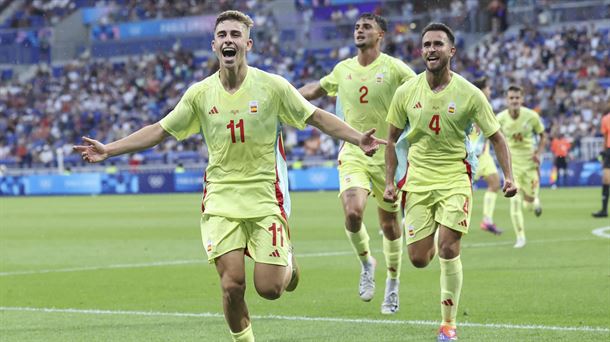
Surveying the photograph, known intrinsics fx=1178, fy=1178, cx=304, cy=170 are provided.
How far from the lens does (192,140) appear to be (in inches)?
1832

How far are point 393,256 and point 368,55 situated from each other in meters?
2.16

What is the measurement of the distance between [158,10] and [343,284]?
4618cm

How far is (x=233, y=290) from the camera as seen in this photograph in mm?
7484

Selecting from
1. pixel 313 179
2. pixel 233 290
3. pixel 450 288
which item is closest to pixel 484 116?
pixel 450 288

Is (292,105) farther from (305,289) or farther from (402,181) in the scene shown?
(305,289)

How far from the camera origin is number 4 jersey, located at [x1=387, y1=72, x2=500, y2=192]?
9.53m

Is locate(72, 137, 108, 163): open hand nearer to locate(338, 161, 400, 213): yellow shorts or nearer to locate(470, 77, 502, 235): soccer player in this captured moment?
locate(338, 161, 400, 213): yellow shorts

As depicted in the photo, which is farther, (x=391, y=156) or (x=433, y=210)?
(x=391, y=156)

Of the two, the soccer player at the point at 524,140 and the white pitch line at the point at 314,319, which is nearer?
the white pitch line at the point at 314,319

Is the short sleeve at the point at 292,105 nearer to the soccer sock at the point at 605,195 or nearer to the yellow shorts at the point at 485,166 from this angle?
the yellow shorts at the point at 485,166

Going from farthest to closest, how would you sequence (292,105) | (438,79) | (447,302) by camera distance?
1. (438,79)
2. (447,302)
3. (292,105)

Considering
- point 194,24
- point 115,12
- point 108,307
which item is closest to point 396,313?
point 108,307

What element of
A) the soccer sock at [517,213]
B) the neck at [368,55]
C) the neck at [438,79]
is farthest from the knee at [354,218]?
the soccer sock at [517,213]

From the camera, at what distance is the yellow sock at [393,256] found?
1123 cm
